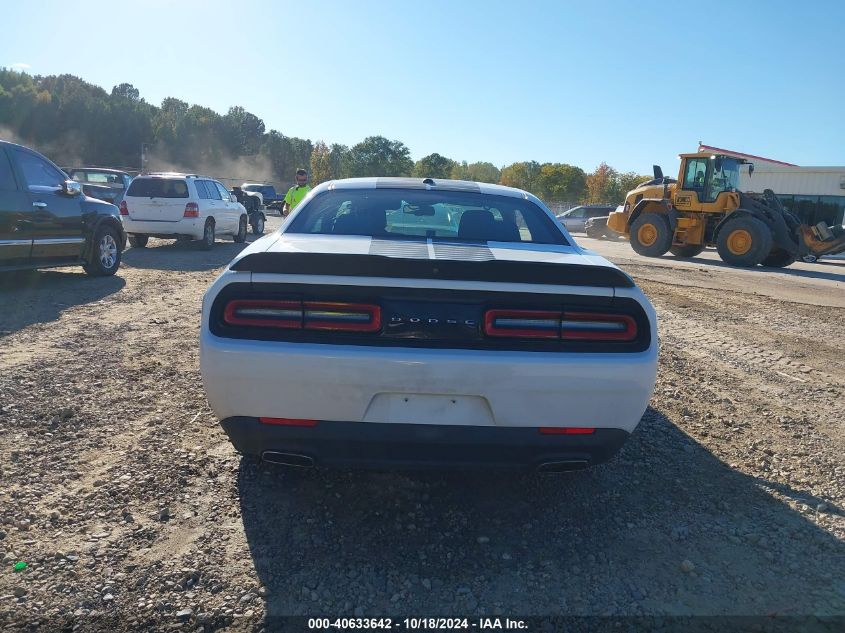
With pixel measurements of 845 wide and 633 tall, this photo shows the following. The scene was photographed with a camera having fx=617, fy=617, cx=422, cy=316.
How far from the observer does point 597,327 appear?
2598 mm

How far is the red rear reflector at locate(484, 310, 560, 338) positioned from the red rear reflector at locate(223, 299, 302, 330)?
0.79 meters

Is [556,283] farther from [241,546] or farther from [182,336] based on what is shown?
[182,336]

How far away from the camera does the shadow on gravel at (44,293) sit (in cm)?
634

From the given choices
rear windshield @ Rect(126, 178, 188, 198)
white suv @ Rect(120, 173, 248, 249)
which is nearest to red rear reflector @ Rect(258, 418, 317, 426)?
white suv @ Rect(120, 173, 248, 249)

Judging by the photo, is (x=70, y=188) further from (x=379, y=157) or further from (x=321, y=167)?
(x=321, y=167)

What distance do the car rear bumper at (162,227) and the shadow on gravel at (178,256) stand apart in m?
0.43

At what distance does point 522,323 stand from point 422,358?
45 cm

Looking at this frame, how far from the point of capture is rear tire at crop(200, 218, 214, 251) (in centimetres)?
1368

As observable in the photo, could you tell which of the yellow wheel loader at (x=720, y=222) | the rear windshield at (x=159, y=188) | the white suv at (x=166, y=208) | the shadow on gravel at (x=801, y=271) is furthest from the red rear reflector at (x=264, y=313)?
the yellow wheel loader at (x=720, y=222)

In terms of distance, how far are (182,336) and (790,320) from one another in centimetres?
752

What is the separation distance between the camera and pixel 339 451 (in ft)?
8.38

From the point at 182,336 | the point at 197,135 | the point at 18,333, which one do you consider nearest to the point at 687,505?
the point at 182,336

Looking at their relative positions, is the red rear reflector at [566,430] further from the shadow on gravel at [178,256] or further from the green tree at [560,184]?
the green tree at [560,184]

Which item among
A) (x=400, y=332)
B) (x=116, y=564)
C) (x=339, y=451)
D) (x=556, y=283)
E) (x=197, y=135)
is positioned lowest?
(x=116, y=564)
